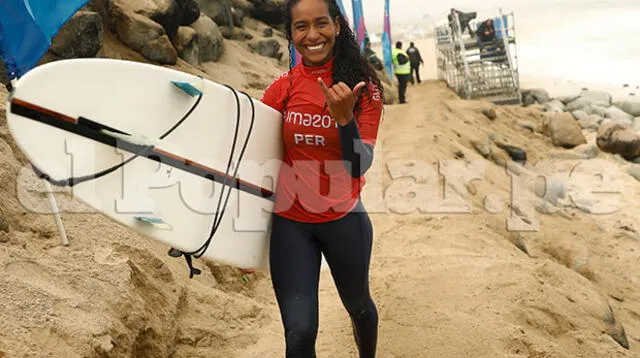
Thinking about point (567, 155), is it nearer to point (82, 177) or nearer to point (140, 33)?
point (140, 33)

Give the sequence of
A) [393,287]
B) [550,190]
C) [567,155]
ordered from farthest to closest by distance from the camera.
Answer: [567,155] → [550,190] → [393,287]

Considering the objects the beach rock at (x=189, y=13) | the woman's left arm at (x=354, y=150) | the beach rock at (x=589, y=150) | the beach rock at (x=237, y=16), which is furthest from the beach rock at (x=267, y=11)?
the woman's left arm at (x=354, y=150)

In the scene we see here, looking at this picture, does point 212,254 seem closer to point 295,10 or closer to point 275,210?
point 275,210

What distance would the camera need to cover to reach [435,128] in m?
9.16

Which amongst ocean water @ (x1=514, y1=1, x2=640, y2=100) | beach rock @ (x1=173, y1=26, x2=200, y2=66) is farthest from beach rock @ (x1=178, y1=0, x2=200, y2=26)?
ocean water @ (x1=514, y1=1, x2=640, y2=100)

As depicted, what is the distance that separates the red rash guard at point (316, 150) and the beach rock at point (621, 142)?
9296mm

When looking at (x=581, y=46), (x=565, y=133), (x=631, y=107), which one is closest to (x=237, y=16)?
(x=565, y=133)

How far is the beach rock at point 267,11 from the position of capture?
14203mm

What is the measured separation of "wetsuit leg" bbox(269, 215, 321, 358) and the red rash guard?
0.08 metres

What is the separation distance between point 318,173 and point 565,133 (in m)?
9.87

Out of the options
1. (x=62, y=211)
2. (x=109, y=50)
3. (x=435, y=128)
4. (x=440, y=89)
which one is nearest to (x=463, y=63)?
(x=440, y=89)

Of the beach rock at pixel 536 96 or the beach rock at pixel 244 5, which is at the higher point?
the beach rock at pixel 244 5

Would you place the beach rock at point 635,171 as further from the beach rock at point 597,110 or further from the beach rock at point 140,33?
the beach rock at point 140,33

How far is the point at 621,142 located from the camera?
10.5m
